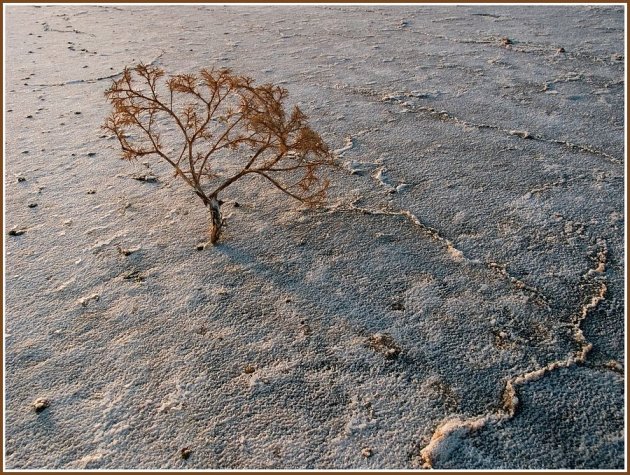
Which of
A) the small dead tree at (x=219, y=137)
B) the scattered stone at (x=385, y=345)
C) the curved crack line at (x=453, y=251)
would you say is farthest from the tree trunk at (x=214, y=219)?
the scattered stone at (x=385, y=345)

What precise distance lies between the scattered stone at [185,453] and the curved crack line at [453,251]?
3.18 feet

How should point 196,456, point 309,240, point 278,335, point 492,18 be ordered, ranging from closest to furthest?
point 196,456
point 278,335
point 309,240
point 492,18

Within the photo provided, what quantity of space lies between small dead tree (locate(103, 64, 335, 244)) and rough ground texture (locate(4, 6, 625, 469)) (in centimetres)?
11

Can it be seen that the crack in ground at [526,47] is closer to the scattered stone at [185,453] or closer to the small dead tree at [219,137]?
the small dead tree at [219,137]

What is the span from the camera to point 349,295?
1586mm

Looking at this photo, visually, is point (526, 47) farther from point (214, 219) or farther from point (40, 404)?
point (40, 404)

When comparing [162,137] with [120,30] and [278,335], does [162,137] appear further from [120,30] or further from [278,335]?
[120,30]

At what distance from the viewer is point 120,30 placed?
4.54 m

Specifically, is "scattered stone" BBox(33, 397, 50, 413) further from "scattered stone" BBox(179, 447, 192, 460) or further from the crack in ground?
the crack in ground

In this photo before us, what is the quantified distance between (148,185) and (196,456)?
50.8 inches

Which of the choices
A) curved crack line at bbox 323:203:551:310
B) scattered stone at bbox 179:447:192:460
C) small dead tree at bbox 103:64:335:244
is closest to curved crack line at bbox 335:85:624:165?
small dead tree at bbox 103:64:335:244

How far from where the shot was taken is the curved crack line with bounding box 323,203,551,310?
155 centimetres

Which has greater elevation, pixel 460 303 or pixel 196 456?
pixel 460 303

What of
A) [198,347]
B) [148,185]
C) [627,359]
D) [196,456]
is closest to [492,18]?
[148,185]
